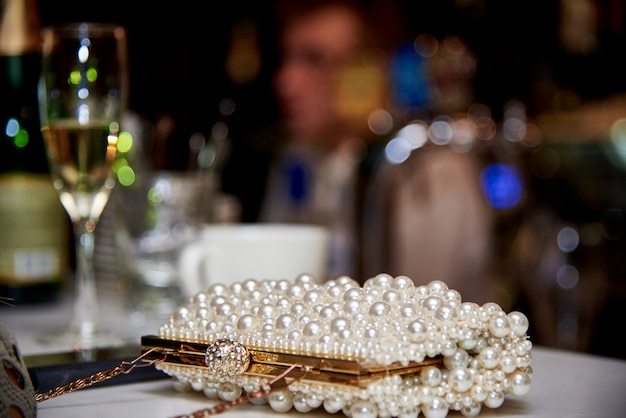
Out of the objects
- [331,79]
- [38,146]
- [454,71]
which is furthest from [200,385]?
[331,79]

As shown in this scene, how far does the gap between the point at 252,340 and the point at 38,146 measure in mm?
521

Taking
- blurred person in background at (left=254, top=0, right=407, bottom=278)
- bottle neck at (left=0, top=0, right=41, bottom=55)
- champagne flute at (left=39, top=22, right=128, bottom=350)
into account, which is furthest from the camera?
blurred person in background at (left=254, top=0, right=407, bottom=278)

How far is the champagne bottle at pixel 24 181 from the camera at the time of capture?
78cm

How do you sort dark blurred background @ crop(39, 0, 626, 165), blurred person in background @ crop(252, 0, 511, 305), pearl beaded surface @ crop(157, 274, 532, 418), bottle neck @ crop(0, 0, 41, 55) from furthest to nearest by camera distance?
1. blurred person in background @ crop(252, 0, 511, 305)
2. dark blurred background @ crop(39, 0, 626, 165)
3. bottle neck @ crop(0, 0, 41, 55)
4. pearl beaded surface @ crop(157, 274, 532, 418)

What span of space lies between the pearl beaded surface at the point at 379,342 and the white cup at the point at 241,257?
214 mm

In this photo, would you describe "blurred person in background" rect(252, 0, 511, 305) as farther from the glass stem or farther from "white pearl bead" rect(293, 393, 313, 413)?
"white pearl bead" rect(293, 393, 313, 413)

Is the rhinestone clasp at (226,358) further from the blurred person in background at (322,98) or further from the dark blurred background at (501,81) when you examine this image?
the blurred person in background at (322,98)

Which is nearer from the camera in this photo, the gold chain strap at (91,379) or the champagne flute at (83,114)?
the gold chain strap at (91,379)

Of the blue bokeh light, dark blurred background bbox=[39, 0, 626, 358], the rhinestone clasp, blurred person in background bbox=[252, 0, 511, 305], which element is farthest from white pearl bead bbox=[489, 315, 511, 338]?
the blue bokeh light

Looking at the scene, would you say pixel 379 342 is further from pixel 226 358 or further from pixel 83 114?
pixel 83 114

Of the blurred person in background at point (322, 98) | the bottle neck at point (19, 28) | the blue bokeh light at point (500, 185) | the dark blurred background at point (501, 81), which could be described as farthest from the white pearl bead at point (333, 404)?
the blurred person in background at point (322, 98)

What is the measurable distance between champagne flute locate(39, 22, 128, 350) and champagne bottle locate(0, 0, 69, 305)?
0.20 meters

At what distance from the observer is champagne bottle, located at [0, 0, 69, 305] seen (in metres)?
0.78

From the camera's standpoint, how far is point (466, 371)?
36 cm
